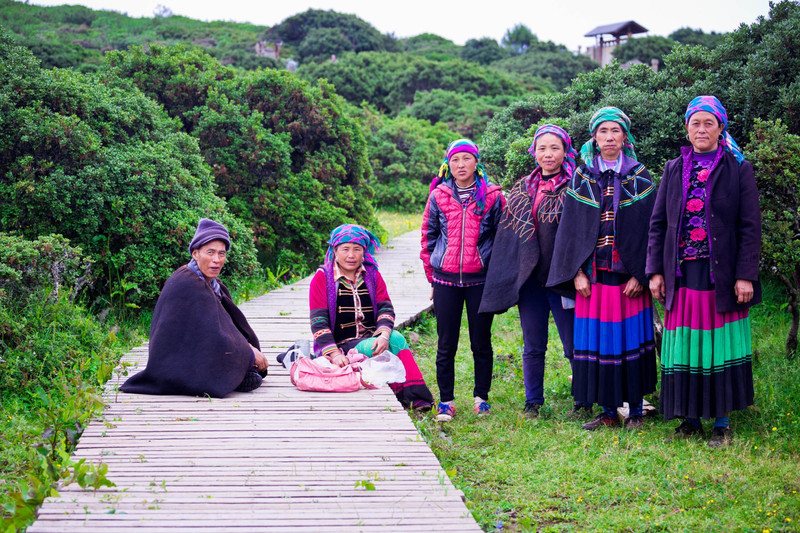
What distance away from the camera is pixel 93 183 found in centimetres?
742

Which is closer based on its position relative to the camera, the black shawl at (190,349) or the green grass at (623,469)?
the green grass at (623,469)

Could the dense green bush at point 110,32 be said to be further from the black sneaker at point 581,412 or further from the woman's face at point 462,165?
the black sneaker at point 581,412

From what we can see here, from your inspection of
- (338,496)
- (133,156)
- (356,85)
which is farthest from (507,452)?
(356,85)

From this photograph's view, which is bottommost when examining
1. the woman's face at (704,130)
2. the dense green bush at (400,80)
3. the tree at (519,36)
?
the woman's face at (704,130)

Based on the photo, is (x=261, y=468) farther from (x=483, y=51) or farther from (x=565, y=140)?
(x=483, y=51)

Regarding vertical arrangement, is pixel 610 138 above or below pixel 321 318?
above

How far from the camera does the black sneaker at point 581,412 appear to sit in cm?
→ 516

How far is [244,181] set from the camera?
10906 mm

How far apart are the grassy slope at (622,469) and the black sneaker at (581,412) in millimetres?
66

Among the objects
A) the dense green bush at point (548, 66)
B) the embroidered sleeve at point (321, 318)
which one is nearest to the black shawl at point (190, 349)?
the embroidered sleeve at point (321, 318)

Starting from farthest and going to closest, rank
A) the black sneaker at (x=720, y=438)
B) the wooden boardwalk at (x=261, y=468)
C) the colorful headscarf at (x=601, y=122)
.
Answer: the colorful headscarf at (x=601, y=122), the black sneaker at (x=720, y=438), the wooden boardwalk at (x=261, y=468)

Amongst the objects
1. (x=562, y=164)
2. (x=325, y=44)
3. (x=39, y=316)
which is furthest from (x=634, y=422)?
(x=325, y=44)

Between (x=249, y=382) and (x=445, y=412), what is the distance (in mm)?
1374

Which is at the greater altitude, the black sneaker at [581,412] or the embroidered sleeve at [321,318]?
the embroidered sleeve at [321,318]
